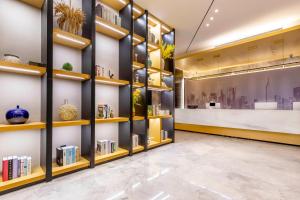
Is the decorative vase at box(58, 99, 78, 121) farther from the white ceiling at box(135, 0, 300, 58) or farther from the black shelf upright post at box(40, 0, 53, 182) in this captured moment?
the white ceiling at box(135, 0, 300, 58)

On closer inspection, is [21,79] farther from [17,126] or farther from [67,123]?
[67,123]

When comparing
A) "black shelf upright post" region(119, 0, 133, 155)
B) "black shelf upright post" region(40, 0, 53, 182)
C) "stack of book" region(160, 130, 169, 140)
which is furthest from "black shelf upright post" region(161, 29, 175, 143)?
"black shelf upright post" region(40, 0, 53, 182)

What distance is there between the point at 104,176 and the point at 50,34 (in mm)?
2279

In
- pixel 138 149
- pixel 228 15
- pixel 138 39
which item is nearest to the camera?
pixel 138 149

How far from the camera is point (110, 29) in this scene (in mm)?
3230

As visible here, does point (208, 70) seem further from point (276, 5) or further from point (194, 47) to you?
point (276, 5)

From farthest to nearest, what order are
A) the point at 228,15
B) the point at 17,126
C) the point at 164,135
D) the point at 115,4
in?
the point at 164,135 → the point at 228,15 → the point at 115,4 → the point at 17,126

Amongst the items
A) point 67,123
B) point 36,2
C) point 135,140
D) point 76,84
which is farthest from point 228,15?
point 67,123

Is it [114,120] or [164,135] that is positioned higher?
[114,120]

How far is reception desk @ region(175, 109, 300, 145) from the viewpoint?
14.8 feet

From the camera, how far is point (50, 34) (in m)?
2.30

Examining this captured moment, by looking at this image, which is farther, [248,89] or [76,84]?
[248,89]

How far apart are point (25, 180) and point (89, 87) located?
1576mm

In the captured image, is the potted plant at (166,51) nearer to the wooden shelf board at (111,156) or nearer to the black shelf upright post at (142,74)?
the black shelf upright post at (142,74)
